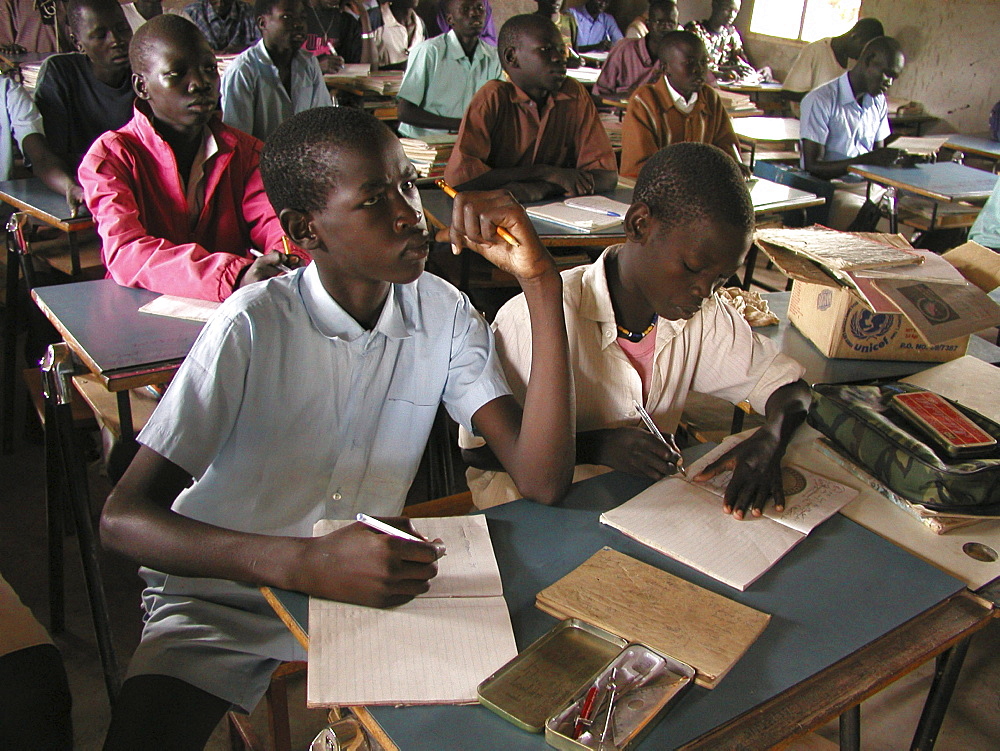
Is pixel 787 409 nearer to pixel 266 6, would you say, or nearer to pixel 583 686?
pixel 583 686

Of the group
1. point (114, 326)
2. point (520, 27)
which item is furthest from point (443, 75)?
point (114, 326)

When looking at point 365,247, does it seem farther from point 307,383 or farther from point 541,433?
point 541,433

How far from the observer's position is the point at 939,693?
4.71 feet

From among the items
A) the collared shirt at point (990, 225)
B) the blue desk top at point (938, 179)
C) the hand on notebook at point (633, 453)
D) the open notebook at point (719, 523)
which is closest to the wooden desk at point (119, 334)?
the hand on notebook at point (633, 453)

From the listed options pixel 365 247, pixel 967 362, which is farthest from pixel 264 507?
pixel 967 362

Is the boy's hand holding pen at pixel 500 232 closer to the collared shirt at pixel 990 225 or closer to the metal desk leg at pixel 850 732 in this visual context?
the metal desk leg at pixel 850 732

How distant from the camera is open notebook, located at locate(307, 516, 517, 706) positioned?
2.80ft

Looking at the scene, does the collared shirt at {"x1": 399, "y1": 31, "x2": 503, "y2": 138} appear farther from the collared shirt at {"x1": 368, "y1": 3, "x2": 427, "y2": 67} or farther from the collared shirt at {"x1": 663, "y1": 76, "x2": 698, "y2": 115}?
the collared shirt at {"x1": 368, "y1": 3, "x2": 427, "y2": 67}

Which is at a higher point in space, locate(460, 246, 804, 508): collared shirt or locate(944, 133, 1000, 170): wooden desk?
locate(944, 133, 1000, 170): wooden desk

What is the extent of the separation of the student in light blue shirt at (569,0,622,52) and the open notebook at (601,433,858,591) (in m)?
8.24

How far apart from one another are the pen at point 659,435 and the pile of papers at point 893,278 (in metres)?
0.51

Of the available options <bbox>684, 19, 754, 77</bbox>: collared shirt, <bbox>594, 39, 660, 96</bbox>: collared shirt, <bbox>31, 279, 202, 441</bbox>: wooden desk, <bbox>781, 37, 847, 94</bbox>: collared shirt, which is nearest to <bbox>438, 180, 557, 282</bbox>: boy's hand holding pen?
<bbox>31, 279, 202, 441</bbox>: wooden desk

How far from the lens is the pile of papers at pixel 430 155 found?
3418 mm

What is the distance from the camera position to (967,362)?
1.93 m
